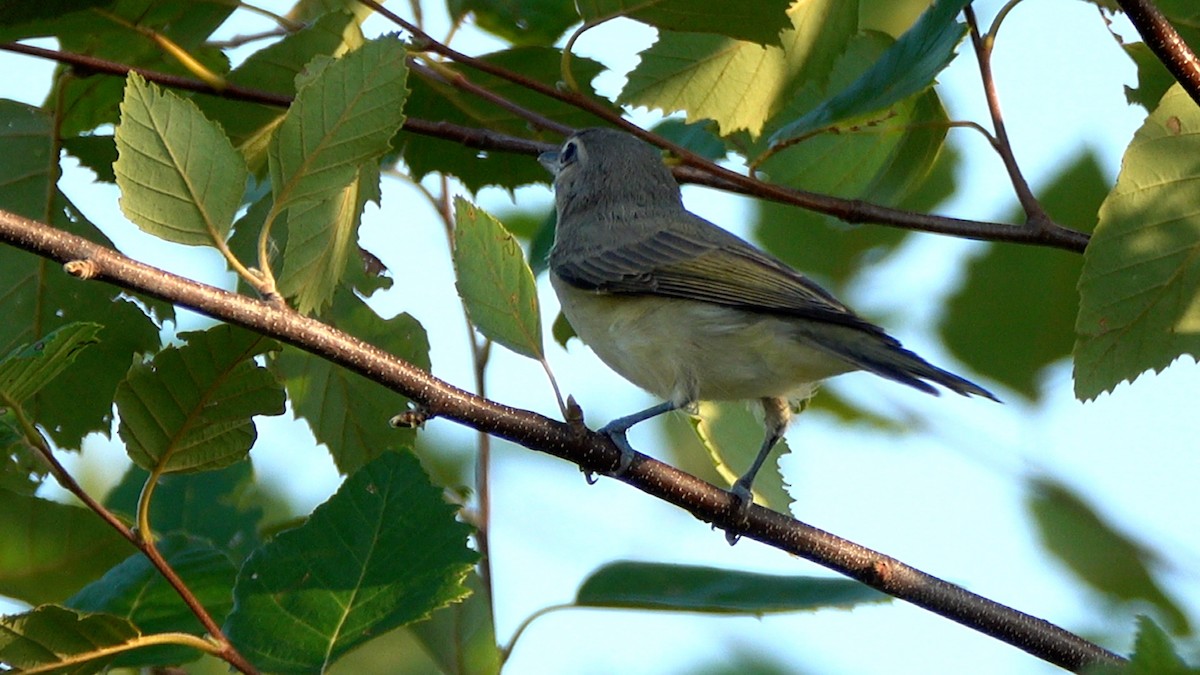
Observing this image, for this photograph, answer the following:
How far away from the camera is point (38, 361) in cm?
229

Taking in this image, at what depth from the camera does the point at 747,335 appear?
4.12 meters

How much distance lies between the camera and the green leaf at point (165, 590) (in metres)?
2.64

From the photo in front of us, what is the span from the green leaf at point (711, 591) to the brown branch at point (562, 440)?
0.09 metres

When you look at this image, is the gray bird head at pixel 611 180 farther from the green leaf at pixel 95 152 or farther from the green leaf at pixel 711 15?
the green leaf at pixel 95 152

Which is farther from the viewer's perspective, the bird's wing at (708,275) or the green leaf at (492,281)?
the bird's wing at (708,275)

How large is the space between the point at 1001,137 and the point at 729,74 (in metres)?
0.75

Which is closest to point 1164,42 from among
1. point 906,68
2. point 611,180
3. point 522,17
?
point 906,68

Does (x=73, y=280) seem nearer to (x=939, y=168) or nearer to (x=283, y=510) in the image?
(x=283, y=510)

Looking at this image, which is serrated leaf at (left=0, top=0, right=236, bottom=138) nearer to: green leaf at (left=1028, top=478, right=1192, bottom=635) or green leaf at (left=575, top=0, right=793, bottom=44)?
green leaf at (left=575, top=0, right=793, bottom=44)

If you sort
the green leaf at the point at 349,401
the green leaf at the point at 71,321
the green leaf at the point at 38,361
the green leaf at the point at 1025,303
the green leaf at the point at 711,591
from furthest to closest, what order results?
1. the green leaf at the point at 1025,303
2. the green leaf at the point at 349,401
3. the green leaf at the point at 71,321
4. the green leaf at the point at 711,591
5. the green leaf at the point at 38,361

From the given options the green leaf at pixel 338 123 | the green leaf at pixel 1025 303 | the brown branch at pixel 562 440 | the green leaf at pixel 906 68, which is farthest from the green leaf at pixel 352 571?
the green leaf at pixel 1025 303

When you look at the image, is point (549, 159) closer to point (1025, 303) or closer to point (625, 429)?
point (625, 429)

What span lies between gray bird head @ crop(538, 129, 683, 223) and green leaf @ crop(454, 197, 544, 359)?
277 centimetres

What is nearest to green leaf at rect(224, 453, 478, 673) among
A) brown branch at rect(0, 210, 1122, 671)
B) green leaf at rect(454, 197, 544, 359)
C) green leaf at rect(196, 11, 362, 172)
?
brown branch at rect(0, 210, 1122, 671)
